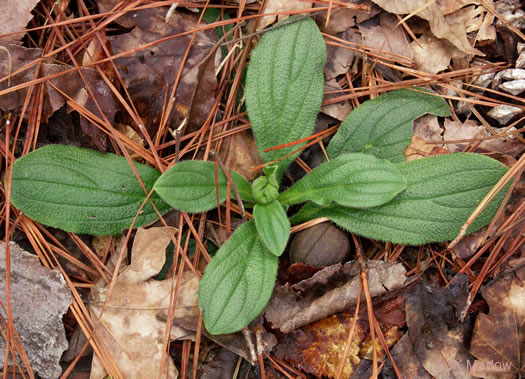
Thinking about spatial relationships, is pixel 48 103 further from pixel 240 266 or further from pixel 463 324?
pixel 463 324

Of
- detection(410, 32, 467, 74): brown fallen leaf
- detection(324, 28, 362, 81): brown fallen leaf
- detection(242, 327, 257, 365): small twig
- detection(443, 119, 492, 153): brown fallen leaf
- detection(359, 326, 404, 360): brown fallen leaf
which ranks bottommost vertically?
detection(359, 326, 404, 360): brown fallen leaf

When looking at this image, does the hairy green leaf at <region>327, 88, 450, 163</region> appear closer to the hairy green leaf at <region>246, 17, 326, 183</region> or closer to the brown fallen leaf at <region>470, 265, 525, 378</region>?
the hairy green leaf at <region>246, 17, 326, 183</region>

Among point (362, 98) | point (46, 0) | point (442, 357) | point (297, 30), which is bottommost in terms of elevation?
point (442, 357)

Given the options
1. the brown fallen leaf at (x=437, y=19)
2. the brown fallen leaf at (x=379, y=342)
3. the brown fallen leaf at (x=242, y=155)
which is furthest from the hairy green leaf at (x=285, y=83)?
the brown fallen leaf at (x=379, y=342)

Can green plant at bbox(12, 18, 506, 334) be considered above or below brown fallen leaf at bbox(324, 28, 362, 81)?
below

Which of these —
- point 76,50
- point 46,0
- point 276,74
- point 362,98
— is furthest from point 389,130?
point 46,0

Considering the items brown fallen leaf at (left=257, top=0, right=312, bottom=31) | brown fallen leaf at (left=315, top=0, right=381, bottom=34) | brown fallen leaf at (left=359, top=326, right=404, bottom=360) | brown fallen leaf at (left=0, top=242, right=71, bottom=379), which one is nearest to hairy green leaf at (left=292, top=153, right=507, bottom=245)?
brown fallen leaf at (left=359, top=326, right=404, bottom=360)
